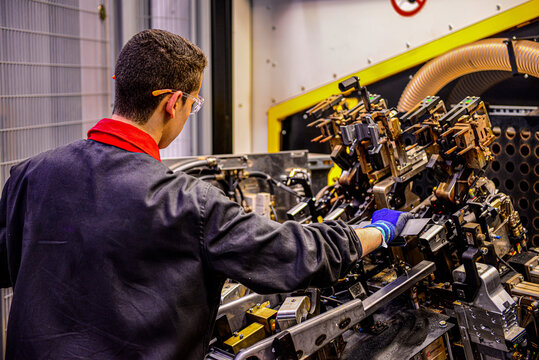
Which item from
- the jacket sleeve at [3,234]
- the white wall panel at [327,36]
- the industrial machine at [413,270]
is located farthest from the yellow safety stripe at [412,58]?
the jacket sleeve at [3,234]

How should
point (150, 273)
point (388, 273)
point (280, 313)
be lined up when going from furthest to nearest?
point (388, 273) < point (280, 313) < point (150, 273)

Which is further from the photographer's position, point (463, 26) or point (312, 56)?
point (312, 56)

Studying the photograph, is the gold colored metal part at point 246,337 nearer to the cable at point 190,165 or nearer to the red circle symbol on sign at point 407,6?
the cable at point 190,165

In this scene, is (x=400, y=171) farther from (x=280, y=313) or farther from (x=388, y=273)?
(x=280, y=313)

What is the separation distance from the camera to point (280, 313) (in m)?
1.97

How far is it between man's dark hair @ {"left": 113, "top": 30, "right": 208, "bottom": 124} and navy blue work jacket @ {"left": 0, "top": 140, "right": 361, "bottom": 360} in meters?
0.15

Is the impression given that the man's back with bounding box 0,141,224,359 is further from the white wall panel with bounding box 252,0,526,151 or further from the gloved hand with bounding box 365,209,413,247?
the white wall panel with bounding box 252,0,526,151

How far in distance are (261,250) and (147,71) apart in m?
0.64

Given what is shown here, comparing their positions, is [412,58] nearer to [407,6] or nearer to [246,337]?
[407,6]

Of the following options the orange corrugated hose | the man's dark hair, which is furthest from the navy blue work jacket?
the orange corrugated hose

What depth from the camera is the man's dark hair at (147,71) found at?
156cm

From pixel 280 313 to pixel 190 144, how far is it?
11.9 ft

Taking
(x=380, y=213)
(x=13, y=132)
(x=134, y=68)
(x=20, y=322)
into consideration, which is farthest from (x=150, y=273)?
(x=13, y=132)

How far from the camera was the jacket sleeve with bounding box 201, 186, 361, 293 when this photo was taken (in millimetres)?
1435
